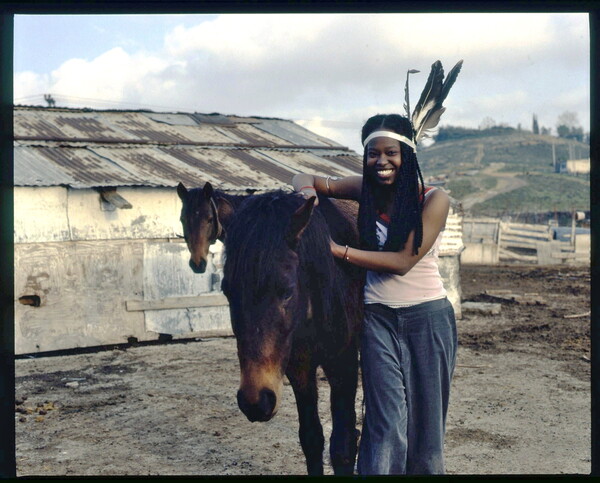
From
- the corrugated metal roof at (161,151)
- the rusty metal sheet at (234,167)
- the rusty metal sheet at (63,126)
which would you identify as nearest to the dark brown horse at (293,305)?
the corrugated metal roof at (161,151)

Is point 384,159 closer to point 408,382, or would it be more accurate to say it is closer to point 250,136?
point 408,382

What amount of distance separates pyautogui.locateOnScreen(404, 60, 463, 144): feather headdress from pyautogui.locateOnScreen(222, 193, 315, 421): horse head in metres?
1.04

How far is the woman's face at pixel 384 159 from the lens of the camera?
2.73m

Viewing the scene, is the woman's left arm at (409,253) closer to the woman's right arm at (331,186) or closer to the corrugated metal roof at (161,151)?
the woman's right arm at (331,186)

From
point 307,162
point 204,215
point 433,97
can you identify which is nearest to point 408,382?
point 433,97

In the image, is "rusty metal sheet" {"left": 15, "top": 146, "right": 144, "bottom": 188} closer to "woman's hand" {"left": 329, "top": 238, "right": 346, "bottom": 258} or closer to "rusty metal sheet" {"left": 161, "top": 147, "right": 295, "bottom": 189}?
"rusty metal sheet" {"left": 161, "top": 147, "right": 295, "bottom": 189}

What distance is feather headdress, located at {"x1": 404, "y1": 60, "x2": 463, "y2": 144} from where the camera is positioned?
3.24 meters

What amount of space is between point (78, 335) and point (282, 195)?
7938 mm

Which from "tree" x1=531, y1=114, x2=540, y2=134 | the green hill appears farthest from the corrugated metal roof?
"tree" x1=531, y1=114, x2=540, y2=134

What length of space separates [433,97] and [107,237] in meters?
7.79

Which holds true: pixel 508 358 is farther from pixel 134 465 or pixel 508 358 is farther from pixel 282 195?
pixel 282 195

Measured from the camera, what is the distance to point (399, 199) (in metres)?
2.77

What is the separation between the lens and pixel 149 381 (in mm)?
7980

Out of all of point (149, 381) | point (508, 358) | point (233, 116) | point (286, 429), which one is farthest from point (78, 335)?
point (233, 116)
